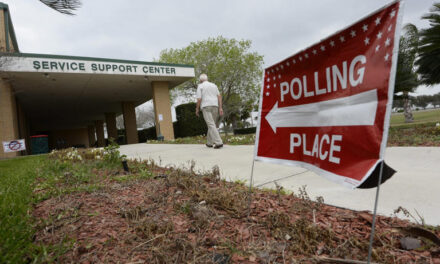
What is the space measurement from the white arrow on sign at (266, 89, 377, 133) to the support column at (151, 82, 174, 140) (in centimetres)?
1397

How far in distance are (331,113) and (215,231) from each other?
3.47ft

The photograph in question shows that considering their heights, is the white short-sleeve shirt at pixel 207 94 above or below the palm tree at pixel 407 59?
below

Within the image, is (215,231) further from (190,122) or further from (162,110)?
(190,122)

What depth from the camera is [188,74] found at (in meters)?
15.1

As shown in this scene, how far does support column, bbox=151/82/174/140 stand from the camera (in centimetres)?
1525

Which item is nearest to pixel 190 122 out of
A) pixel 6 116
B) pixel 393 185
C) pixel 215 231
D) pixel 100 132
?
pixel 6 116

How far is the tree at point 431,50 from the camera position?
293 inches

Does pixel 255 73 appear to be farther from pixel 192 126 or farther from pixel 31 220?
pixel 31 220

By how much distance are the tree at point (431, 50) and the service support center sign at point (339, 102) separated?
9.05 m

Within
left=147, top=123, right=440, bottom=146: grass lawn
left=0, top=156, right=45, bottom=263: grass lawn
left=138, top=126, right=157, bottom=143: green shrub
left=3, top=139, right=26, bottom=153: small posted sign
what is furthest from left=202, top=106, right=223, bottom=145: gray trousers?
left=138, top=126, right=157, bottom=143: green shrub

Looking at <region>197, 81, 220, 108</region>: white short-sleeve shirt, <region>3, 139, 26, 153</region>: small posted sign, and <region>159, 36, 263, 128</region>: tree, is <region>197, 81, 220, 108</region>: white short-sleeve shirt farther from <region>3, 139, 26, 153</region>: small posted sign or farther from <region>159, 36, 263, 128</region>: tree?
<region>159, 36, 263, 128</region>: tree

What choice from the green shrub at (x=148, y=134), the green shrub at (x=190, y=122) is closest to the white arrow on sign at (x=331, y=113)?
the green shrub at (x=190, y=122)

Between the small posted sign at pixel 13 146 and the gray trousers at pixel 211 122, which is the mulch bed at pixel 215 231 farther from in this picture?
the small posted sign at pixel 13 146

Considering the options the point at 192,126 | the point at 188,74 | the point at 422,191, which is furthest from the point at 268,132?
the point at 192,126
